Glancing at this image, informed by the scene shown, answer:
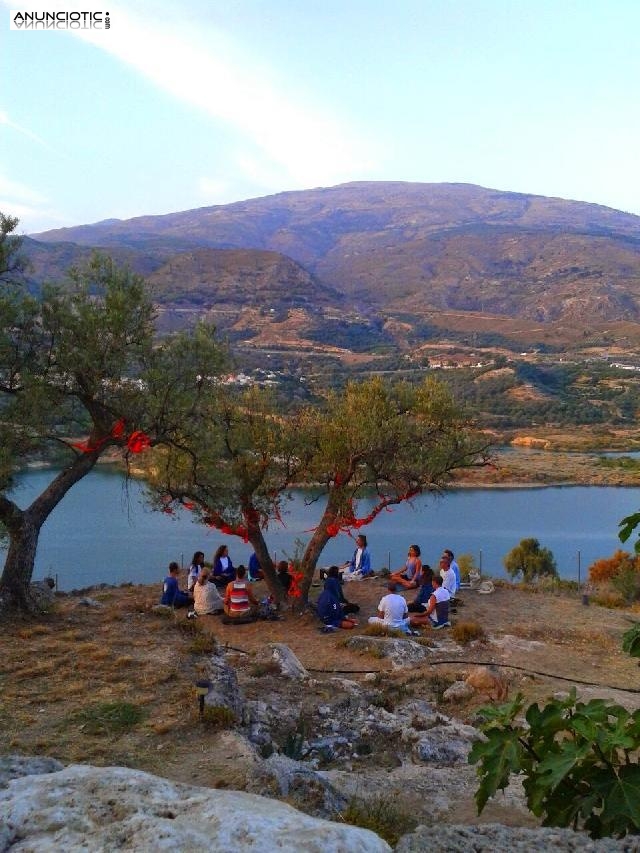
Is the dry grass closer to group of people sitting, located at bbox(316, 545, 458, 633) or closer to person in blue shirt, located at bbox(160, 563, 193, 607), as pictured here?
group of people sitting, located at bbox(316, 545, 458, 633)

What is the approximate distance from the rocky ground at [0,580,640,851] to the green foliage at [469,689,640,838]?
642 millimetres

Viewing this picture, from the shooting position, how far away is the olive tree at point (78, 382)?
392 inches

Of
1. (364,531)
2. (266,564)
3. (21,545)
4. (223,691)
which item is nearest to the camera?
(223,691)

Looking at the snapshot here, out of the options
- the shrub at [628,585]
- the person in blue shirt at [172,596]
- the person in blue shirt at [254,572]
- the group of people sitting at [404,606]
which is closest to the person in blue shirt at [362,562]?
the person in blue shirt at [254,572]

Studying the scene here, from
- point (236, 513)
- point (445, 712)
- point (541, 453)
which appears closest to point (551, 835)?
point (445, 712)

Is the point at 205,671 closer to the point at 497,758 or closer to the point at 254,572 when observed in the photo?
the point at 497,758

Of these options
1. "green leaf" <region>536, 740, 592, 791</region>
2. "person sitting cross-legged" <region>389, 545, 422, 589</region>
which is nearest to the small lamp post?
"green leaf" <region>536, 740, 592, 791</region>

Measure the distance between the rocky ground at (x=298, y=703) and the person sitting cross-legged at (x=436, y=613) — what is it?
34 cm

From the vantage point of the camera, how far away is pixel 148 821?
9.42 ft

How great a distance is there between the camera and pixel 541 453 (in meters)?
66.7

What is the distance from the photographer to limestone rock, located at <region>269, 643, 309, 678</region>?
29.7ft

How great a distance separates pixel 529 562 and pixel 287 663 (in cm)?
2237

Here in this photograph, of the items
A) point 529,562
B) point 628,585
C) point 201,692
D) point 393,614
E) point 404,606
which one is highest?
point 201,692

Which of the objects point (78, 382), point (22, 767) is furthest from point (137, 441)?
point (22, 767)
